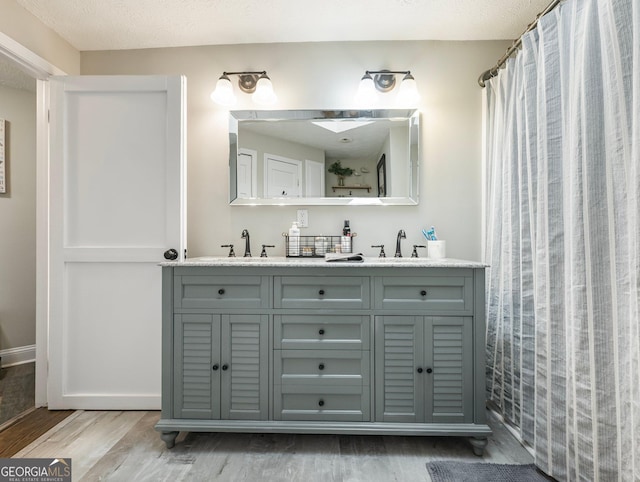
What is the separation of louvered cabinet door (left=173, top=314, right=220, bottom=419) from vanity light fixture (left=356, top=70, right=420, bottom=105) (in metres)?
1.63

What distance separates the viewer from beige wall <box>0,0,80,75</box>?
172 centimetres

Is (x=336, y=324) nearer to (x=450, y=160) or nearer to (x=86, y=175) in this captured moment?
(x=450, y=160)

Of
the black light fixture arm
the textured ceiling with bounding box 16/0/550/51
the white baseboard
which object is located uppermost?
the textured ceiling with bounding box 16/0/550/51

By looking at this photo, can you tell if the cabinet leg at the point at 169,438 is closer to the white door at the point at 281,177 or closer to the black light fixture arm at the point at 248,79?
the white door at the point at 281,177

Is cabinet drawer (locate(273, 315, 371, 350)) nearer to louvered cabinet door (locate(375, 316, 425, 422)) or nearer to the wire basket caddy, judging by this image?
louvered cabinet door (locate(375, 316, 425, 422))

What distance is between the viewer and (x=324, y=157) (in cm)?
210

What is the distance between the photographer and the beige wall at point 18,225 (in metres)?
2.69

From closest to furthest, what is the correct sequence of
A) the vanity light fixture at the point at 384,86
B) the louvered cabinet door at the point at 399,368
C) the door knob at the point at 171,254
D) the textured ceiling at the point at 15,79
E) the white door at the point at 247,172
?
the louvered cabinet door at the point at 399,368
the door knob at the point at 171,254
the vanity light fixture at the point at 384,86
the white door at the point at 247,172
the textured ceiling at the point at 15,79

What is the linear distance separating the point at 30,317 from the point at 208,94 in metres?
2.57

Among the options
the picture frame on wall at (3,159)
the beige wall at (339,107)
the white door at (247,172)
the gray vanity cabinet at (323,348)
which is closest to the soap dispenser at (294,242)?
the beige wall at (339,107)

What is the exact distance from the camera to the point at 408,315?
4.89 feet

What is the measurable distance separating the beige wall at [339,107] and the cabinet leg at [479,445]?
1.09 meters

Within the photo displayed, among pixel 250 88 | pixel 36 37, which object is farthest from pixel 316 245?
pixel 36 37

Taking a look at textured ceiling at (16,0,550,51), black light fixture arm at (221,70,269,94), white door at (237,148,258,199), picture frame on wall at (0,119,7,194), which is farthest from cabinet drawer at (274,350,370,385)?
picture frame on wall at (0,119,7,194)
